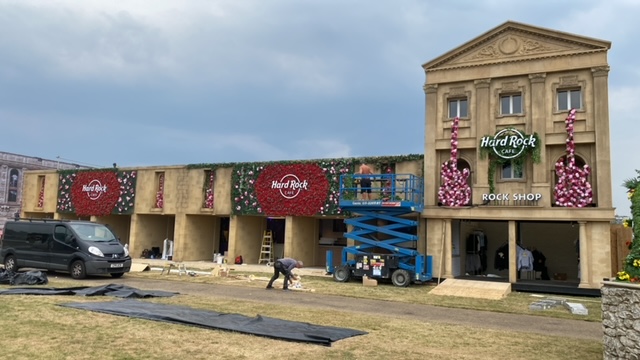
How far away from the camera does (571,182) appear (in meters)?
18.6

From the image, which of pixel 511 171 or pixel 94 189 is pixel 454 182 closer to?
pixel 511 171

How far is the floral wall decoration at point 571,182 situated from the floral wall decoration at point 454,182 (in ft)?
10.8

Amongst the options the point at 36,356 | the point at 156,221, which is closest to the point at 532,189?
the point at 36,356

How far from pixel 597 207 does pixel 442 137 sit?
248 inches

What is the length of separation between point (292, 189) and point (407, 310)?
43.9 feet

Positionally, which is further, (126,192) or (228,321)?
(126,192)

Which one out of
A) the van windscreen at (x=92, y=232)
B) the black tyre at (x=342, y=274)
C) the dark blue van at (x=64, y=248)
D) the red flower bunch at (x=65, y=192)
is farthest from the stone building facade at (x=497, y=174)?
the red flower bunch at (x=65, y=192)

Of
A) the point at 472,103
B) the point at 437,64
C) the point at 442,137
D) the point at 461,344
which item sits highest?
the point at 437,64

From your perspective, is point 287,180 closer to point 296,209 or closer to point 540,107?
point 296,209

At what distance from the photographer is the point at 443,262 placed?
20.3 metres

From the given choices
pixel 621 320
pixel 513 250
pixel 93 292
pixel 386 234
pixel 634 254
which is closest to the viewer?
pixel 621 320

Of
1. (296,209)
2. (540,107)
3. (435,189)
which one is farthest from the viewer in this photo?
(296,209)

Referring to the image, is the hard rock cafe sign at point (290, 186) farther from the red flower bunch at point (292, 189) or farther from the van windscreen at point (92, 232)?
the van windscreen at point (92, 232)

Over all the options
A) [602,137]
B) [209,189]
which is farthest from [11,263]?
[602,137]
